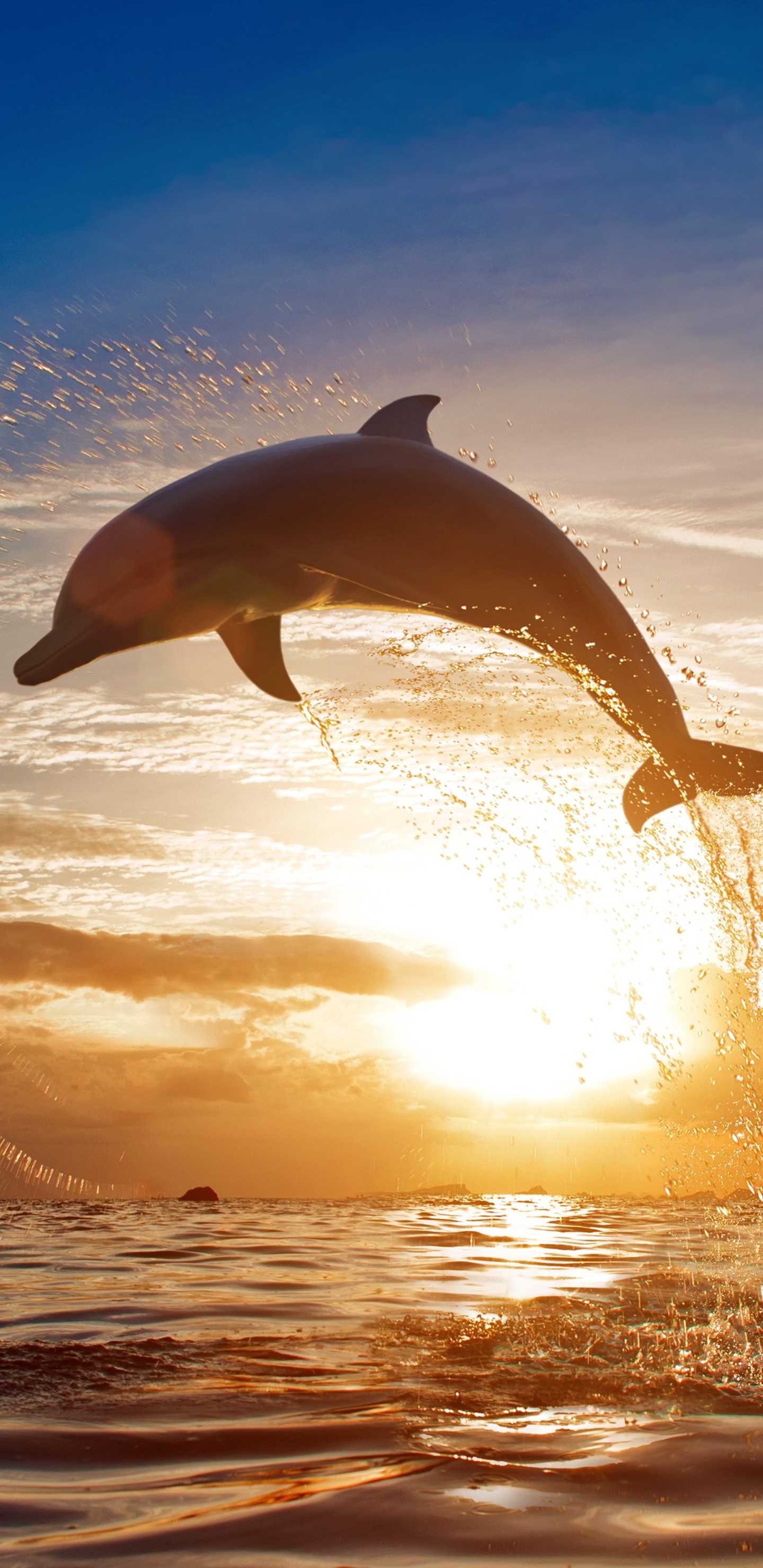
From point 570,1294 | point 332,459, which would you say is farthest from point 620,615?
point 570,1294

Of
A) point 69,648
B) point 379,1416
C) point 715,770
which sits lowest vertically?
point 379,1416

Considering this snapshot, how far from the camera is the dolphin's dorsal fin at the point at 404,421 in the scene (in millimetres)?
9805

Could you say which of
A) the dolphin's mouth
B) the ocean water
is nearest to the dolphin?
the dolphin's mouth

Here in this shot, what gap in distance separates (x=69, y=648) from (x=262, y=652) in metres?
2.50

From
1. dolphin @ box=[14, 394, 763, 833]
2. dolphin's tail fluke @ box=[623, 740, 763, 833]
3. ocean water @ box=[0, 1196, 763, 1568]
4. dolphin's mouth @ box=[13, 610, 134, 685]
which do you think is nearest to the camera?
ocean water @ box=[0, 1196, 763, 1568]

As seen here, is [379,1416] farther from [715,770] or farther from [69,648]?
[715,770]

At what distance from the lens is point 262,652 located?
390 inches

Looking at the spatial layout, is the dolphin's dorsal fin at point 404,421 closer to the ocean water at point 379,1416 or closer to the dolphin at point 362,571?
the dolphin at point 362,571

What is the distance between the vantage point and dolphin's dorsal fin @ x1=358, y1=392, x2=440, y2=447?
386 inches

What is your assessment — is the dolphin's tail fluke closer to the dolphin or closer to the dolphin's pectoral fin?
the dolphin

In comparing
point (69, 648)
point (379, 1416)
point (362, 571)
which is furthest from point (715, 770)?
point (379, 1416)

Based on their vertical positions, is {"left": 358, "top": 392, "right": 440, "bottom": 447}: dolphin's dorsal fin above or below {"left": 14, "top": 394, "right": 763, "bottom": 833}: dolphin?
above

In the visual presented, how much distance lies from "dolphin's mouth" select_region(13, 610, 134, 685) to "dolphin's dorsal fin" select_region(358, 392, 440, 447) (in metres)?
3.44

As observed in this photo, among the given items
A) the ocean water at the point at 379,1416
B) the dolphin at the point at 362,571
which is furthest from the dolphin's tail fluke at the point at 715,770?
the ocean water at the point at 379,1416
